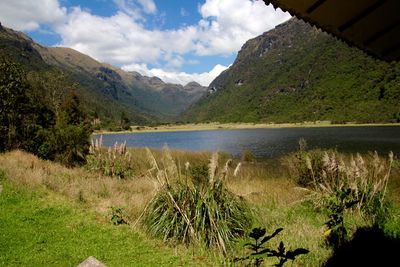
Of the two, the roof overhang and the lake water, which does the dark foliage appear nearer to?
the roof overhang

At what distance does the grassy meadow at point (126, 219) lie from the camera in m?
7.61

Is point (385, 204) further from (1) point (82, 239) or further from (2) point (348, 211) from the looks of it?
(1) point (82, 239)

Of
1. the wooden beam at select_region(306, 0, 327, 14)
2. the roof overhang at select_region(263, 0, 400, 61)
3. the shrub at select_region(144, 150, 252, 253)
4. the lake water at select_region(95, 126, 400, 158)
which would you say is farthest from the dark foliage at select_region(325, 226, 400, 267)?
the lake water at select_region(95, 126, 400, 158)

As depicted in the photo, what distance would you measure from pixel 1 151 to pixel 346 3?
66.4ft

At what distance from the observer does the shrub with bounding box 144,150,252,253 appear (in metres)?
8.21

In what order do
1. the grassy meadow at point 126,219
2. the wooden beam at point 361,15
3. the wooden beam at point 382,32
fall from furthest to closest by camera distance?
the grassy meadow at point 126,219
the wooden beam at point 382,32
the wooden beam at point 361,15

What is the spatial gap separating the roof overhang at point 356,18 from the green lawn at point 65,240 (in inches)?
213

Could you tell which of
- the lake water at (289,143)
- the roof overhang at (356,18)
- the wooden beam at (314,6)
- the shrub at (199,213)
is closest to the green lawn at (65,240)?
the shrub at (199,213)

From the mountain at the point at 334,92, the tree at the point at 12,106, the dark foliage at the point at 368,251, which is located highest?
the mountain at the point at 334,92

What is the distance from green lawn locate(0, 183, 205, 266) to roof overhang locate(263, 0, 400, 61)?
17.8 ft

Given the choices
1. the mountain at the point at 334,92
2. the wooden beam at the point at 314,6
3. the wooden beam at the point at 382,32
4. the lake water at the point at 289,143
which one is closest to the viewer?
the wooden beam at the point at 314,6

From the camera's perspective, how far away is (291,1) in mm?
2346

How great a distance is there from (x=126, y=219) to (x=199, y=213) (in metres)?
2.43

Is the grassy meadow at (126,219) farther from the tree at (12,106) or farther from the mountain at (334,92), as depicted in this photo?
the mountain at (334,92)
